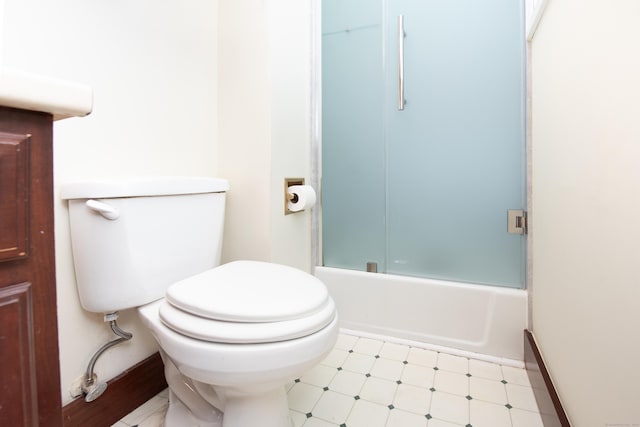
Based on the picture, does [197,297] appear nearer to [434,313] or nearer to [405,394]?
[405,394]

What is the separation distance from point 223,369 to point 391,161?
3.63 feet

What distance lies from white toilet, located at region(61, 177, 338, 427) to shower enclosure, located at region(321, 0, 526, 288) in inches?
25.9

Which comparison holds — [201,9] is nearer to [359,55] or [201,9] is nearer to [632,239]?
[359,55]

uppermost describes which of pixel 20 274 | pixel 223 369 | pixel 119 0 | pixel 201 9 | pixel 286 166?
pixel 201 9

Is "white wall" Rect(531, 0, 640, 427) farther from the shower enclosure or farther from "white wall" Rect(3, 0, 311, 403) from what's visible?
"white wall" Rect(3, 0, 311, 403)

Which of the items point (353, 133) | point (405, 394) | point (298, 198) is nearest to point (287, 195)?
point (298, 198)

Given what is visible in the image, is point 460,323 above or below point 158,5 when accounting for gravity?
below

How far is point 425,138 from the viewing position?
138 centimetres

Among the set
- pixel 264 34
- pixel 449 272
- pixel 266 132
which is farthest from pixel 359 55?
pixel 449 272

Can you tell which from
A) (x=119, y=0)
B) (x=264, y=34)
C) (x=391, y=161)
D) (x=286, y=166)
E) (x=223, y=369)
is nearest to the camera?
(x=223, y=369)

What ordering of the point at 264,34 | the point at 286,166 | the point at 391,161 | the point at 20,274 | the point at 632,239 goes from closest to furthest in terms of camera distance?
1. the point at 20,274
2. the point at 632,239
3. the point at 264,34
4. the point at 286,166
5. the point at 391,161

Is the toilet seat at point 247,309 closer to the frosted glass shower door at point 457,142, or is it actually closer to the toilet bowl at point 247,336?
the toilet bowl at point 247,336

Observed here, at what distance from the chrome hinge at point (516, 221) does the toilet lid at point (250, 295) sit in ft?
2.86

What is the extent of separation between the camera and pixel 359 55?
147cm
